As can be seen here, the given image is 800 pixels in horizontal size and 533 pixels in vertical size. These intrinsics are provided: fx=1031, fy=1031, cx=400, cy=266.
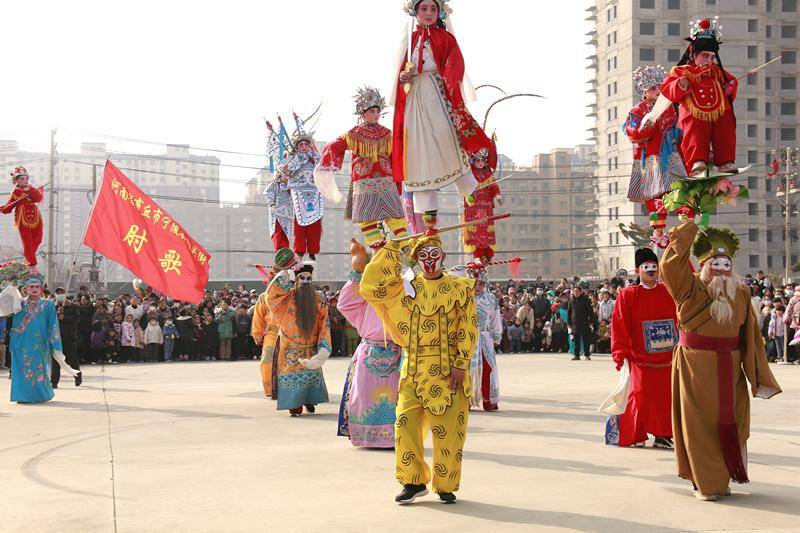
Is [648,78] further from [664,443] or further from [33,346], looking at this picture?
[33,346]

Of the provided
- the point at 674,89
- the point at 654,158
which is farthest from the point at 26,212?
the point at 674,89

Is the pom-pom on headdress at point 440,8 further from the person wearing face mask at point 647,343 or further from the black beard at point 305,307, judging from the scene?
the black beard at point 305,307

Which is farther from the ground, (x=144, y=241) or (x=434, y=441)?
(x=144, y=241)

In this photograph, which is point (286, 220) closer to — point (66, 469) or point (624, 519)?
point (66, 469)

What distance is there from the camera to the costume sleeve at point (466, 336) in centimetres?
653

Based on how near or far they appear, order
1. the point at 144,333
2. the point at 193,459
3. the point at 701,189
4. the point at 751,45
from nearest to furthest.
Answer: the point at 701,189 → the point at 193,459 → the point at 144,333 → the point at 751,45

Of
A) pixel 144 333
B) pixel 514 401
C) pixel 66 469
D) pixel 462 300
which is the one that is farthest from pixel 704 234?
pixel 144 333

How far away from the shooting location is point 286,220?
1320 cm

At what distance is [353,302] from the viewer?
346 inches

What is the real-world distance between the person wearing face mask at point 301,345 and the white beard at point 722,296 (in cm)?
545

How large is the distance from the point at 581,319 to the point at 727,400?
15.9 meters

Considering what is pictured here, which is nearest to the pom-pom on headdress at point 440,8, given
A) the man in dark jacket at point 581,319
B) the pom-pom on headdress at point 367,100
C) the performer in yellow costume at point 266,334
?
the pom-pom on headdress at point 367,100

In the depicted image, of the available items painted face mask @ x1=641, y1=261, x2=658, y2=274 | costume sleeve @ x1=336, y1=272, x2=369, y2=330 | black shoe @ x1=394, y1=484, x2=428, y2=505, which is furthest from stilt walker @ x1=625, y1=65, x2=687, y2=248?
black shoe @ x1=394, y1=484, x2=428, y2=505

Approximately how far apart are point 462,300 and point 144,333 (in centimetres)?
1788
